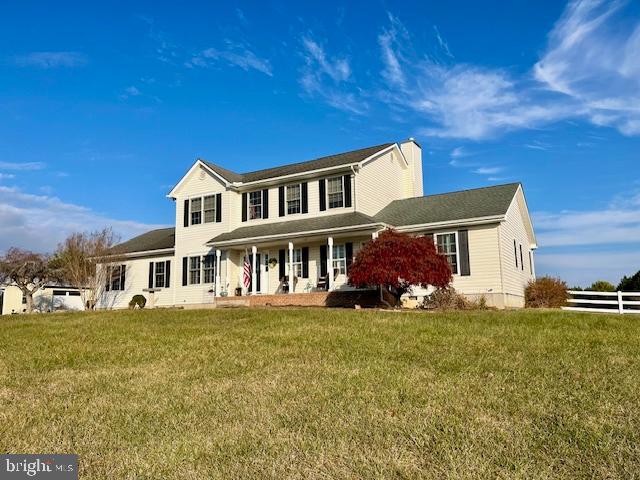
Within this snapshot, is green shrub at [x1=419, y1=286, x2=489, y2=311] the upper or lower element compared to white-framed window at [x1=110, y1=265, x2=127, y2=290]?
lower

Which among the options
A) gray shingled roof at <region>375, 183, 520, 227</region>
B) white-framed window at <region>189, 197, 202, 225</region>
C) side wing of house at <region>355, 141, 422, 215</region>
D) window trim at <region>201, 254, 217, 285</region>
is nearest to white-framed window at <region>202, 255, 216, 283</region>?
window trim at <region>201, 254, 217, 285</region>

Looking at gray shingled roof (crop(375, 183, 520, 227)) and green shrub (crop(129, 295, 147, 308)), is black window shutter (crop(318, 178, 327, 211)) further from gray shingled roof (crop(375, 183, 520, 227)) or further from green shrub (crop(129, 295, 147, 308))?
green shrub (crop(129, 295, 147, 308))

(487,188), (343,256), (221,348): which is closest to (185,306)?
(343,256)

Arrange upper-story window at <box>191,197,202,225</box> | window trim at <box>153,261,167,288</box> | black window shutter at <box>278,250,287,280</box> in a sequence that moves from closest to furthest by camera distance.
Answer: black window shutter at <box>278,250,287,280</box>, upper-story window at <box>191,197,202,225</box>, window trim at <box>153,261,167,288</box>

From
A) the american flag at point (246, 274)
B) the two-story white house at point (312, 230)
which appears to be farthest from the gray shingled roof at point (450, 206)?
the american flag at point (246, 274)

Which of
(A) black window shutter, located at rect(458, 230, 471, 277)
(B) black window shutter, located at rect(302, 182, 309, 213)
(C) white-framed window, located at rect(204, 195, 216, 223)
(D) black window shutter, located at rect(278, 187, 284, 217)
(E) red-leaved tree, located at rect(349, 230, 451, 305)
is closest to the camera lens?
(E) red-leaved tree, located at rect(349, 230, 451, 305)

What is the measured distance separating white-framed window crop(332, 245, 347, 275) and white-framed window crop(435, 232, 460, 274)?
3.95 m

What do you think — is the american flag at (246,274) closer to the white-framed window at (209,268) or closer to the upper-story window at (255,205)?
the white-framed window at (209,268)

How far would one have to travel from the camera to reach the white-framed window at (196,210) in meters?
26.4

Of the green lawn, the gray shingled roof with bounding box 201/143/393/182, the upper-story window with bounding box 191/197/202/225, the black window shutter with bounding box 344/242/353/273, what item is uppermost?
the gray shingled roof with bounding box 201/143/393/182

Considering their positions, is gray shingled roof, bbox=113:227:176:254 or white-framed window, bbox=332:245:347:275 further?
gray shingled roof, bbox=113:227:176:254

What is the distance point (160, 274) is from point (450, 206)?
15431mm

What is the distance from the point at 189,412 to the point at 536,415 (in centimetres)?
328

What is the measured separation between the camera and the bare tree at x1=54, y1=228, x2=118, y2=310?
27.6 metres
